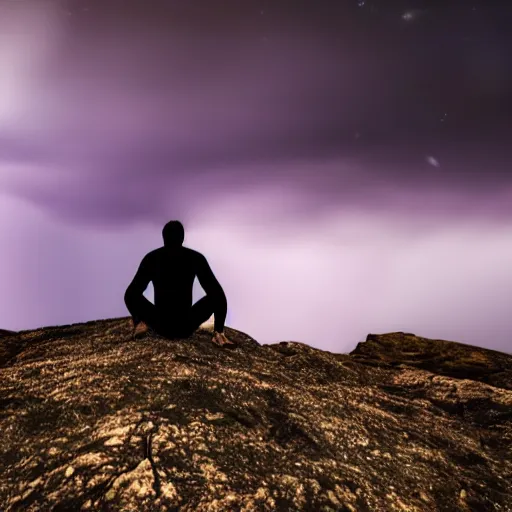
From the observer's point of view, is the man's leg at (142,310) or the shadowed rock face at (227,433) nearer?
the shadowed rock face at (227,433)

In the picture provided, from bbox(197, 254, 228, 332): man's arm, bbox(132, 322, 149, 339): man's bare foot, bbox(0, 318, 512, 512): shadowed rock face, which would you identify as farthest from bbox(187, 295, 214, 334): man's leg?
bbox(132, 322, 149, 339): man's bare foot

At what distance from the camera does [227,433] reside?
18.5 ft

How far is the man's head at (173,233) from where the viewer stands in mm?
8625

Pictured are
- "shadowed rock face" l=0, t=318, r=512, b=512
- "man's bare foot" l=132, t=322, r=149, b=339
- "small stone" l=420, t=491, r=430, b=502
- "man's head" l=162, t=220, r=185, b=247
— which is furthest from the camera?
"man's bare foot" l=132, t=322, r=149, b=339

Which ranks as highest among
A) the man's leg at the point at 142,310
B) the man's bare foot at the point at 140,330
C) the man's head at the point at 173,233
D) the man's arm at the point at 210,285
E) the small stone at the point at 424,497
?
the man's head at the point at 173,233

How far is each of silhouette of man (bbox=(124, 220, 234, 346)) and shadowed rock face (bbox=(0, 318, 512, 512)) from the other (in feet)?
1.94

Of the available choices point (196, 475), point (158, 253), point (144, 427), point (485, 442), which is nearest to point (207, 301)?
point (158, 253)

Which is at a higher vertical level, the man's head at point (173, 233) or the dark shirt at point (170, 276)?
the man's head at point (173, 233)

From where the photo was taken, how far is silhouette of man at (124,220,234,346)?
866cm

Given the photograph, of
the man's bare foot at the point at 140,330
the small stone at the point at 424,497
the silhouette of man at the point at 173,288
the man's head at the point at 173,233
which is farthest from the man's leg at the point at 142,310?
the small stone at the point at 424,497

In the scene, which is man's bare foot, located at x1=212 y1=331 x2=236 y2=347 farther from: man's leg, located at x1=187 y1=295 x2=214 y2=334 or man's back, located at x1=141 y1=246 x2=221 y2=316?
man's back, located at x1=141 y1=246 x2=221 y2=316

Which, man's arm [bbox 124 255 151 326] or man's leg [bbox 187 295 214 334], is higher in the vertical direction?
man's arm [bbox 124 255 151 326]

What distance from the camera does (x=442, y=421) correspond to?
27.4 feet

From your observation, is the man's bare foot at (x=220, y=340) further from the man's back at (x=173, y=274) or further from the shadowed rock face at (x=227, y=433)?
the man's back at (x=173, y=274)
